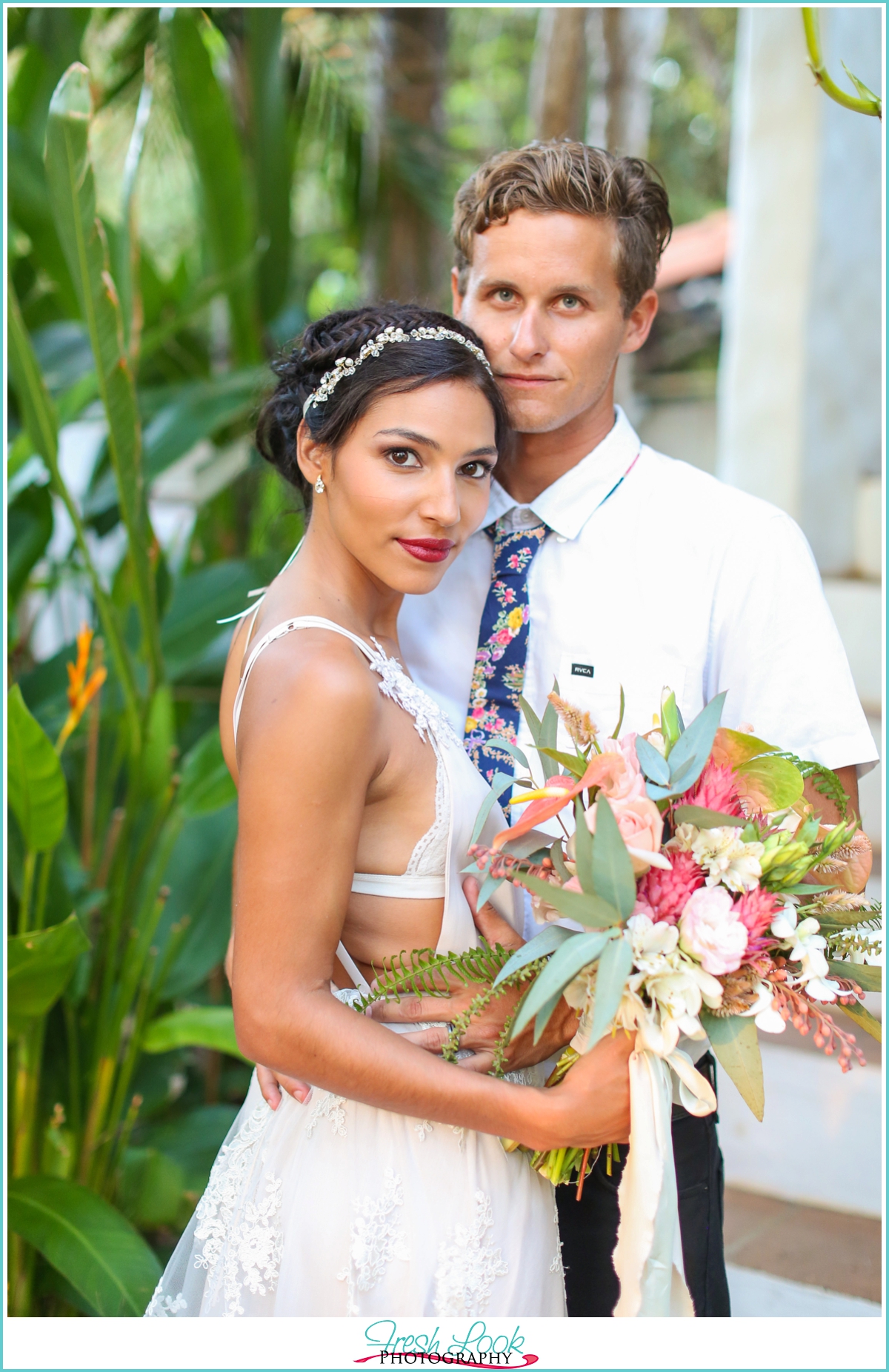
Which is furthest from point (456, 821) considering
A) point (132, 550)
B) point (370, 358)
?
point (132, 550)

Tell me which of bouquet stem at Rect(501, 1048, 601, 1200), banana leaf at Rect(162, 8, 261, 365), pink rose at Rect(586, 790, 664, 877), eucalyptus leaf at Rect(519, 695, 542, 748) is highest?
banana leaf at Rect(162, 8, 261, 365)

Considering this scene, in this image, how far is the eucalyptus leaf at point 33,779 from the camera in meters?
2.20

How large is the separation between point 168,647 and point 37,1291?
66.7 inches

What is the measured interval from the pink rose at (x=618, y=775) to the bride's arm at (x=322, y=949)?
29 centimetres

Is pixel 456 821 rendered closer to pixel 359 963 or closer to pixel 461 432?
pixel 359 963

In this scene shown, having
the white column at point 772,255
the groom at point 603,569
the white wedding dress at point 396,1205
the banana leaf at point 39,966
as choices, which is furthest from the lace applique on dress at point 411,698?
the white column at point 772,255

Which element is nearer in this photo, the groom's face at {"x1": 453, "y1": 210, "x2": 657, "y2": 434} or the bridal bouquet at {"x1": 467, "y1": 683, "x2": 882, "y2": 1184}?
the bridal bouquet at {"x1": 467, "y1": 683, "x2": 882, "y2": 1184}

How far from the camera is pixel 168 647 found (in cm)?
312

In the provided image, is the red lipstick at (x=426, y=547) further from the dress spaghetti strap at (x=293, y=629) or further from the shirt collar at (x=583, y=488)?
the shirt collar at (x=583, y=488)

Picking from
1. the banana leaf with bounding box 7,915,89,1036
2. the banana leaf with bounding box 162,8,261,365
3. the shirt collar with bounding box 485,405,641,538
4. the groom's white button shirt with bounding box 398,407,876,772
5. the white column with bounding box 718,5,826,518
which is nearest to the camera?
the groom's white button shirt with bounding box 398,407,876,772

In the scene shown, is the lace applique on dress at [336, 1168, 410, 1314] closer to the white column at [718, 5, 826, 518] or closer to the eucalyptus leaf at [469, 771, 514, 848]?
the eucalyptus leaf at [469, 771, 514, 848]

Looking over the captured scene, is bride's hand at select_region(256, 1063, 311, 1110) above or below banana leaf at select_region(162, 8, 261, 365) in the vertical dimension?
below

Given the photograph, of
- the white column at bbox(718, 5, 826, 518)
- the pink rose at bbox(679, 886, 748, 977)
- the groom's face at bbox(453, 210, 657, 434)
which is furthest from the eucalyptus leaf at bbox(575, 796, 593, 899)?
the white column at bbox(718, 5, 826, 518)

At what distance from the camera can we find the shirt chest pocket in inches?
70.4
